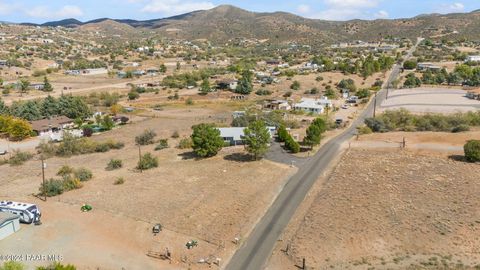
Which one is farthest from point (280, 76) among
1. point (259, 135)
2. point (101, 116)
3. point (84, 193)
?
point (84, 193)

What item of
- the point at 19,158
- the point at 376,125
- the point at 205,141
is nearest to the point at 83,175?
Result: the point at 19,158

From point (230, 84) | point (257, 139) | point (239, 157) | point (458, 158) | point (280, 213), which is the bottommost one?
point (280, 213)

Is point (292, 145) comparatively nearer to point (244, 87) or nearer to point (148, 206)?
point (148, 206)

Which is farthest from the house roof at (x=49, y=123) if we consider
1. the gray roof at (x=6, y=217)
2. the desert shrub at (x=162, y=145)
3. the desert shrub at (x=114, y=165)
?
→ the gray roof at (x=6, y=217)

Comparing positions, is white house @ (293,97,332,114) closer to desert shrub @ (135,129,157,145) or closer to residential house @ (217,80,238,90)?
residential house @ (217,80,238,90)

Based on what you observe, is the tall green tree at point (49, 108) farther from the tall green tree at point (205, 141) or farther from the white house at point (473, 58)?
the white house at point (473, 58)

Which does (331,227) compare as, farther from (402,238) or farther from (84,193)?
(84,193)
